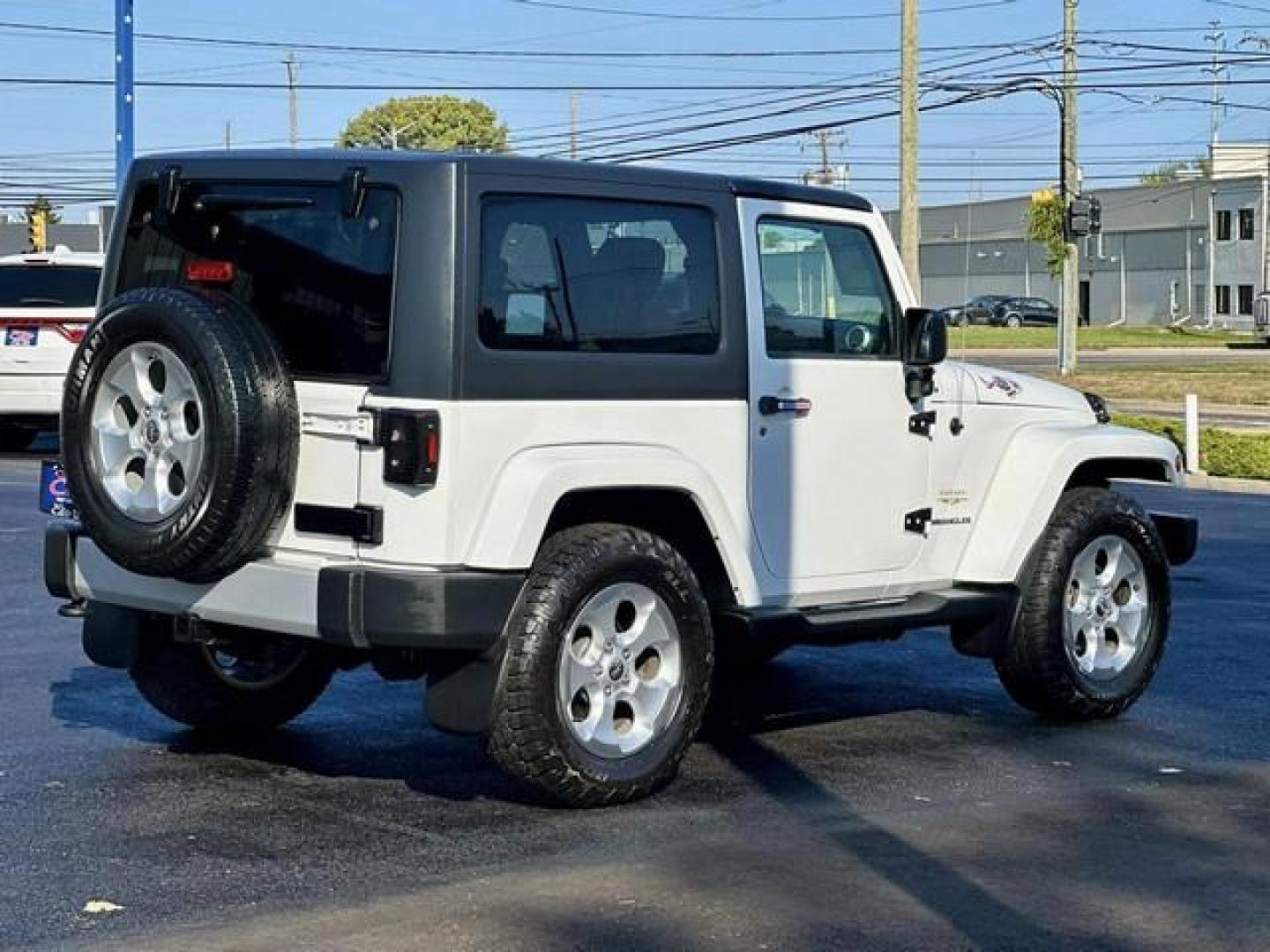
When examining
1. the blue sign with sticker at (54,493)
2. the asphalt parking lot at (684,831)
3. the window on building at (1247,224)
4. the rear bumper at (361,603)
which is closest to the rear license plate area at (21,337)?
the asphalt parking lot at (684,831)

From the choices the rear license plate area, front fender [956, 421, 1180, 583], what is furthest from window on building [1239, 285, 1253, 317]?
front fender [956, 421, 1180, 583]

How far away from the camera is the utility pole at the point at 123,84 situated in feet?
77.2

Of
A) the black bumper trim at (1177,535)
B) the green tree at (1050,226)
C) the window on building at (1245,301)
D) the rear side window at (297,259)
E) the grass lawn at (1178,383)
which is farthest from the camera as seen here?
the window on building at (1245,301)

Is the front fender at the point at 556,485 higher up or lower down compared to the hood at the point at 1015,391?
lower down

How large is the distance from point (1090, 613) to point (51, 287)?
14090 mm

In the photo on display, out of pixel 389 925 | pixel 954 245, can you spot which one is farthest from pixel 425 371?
pixel 954 245

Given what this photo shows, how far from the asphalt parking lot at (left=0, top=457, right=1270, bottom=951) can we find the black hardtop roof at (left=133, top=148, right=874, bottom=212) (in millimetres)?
2052

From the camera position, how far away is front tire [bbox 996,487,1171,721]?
8578 millimetres

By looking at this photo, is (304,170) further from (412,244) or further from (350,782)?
(350,782)

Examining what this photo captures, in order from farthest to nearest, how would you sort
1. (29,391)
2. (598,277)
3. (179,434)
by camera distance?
(29,391), (598,277), (179,434)

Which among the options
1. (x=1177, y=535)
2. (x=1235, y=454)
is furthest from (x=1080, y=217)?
(x=1177, y=535)

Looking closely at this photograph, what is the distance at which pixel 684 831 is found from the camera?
676 cm

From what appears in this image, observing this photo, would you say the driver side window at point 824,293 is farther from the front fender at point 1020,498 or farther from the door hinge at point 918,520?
the front fender at point 1020,498

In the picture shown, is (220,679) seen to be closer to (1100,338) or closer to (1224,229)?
(1100,338)
